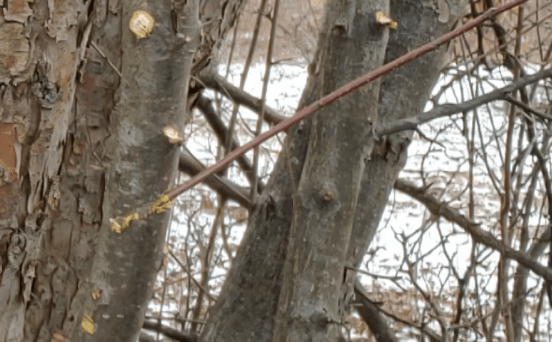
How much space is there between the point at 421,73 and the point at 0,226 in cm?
117

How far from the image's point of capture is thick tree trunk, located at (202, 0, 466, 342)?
2090 millimetres

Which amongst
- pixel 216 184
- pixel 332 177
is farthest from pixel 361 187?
pixel 216 184

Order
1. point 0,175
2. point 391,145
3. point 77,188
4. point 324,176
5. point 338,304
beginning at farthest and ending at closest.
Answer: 1. point 77,188
2. point 391,145
3. point 338,304
4. point 324,176
5. point 0,175

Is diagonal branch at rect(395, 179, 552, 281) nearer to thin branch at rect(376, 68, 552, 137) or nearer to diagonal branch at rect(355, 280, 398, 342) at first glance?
diagonal branch at rect(355, 280, 398, 342)

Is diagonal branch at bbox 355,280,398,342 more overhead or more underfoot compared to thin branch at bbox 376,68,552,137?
more underfoot

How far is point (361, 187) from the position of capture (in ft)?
6.87

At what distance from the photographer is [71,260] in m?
2.47

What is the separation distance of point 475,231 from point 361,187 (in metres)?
1.26

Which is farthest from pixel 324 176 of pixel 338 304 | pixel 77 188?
pixel 77 188

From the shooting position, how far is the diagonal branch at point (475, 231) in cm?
308

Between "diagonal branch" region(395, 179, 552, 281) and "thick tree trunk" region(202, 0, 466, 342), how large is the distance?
3.64 ft

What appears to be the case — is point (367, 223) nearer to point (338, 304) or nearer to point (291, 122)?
point (338, 304)

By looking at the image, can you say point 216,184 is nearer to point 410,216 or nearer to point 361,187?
point 361,187

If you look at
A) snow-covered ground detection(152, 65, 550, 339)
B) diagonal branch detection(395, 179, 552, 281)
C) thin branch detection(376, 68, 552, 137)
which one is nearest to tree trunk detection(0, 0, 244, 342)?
thin branch detection(376, 68, 552, 137)
